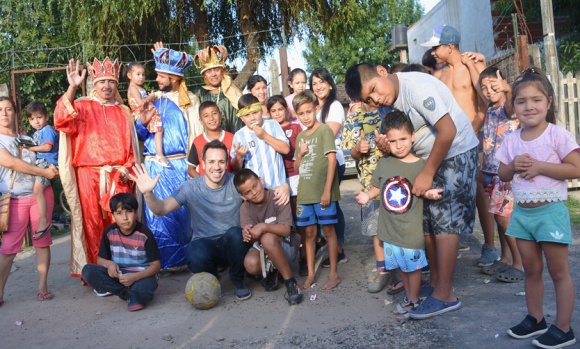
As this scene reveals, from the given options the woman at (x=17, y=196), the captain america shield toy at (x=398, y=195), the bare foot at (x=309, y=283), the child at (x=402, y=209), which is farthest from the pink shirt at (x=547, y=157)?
the woman at (x=17, y=196)

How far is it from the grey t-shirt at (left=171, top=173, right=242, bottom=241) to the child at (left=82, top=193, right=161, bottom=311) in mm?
442

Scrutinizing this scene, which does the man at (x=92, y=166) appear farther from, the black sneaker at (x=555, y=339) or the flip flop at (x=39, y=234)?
the black sneaker at (x=555, y=339)

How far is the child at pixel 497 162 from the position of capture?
463 cm

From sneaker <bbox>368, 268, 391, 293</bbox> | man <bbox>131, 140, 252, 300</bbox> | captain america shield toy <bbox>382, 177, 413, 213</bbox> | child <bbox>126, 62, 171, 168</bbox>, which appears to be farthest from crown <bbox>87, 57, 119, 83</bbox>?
sneaker <bbox>368, 268, 391, 293</bbox>

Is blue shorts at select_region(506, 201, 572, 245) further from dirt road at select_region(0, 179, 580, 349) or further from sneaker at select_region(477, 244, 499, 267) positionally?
sneaker at select_region(477, 244, 499, 267)

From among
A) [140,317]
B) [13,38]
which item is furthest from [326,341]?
[13,38]

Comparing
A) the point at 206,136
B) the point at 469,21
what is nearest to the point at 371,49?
the point at 469,21

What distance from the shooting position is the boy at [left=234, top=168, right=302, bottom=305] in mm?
4742

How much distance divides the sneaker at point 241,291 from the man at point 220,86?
1830 millimetres

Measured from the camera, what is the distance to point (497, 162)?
15.4ft

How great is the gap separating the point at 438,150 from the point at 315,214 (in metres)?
1.64

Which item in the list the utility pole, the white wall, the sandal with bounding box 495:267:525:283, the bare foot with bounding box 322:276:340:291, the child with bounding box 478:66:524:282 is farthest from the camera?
the white wall

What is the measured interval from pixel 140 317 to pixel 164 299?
483 millimetres

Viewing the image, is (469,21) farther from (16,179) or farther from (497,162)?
(16,179)
